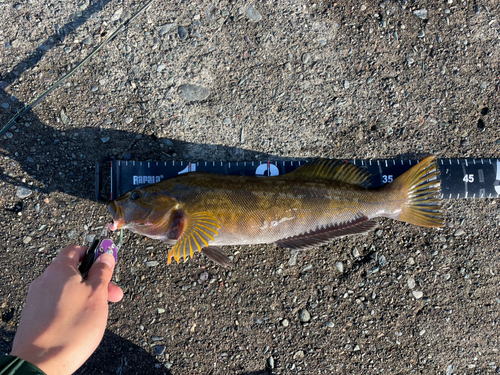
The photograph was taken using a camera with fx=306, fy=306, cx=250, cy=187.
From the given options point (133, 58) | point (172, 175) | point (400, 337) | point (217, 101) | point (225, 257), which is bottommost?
point (400, 337)

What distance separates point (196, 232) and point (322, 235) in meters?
1.37

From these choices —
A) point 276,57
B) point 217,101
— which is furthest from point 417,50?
point 217,101

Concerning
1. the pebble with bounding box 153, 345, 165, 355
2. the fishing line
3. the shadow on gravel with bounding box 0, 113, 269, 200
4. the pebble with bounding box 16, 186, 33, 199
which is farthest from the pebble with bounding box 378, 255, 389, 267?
the pebble with bounding box 16, 186, 33, 199

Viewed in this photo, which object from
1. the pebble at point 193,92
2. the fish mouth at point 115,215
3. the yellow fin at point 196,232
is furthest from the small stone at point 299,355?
the pebble at point 193,92

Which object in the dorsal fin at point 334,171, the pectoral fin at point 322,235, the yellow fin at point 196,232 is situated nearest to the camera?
the yellow fin at point 196,232

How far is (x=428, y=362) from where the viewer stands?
3.79 meters

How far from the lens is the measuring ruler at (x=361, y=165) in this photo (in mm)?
3621

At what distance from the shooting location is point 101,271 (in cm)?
275

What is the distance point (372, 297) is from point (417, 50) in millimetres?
3135

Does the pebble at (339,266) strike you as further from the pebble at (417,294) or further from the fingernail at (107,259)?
the fingernail at (107,259)

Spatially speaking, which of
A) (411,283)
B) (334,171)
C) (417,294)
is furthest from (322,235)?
(417,294)

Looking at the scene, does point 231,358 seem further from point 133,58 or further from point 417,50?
point 417,50

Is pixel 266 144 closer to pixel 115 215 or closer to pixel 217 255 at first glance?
pixel 217 255

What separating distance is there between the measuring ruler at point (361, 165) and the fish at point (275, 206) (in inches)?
9.7
